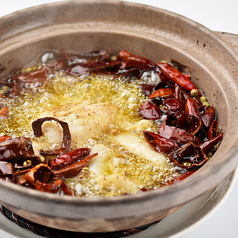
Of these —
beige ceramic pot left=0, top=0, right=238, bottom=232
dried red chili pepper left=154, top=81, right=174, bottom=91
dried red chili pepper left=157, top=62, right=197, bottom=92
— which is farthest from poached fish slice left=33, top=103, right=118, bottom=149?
beige ceramic pot left=0, top=0, right=238, bottom=232

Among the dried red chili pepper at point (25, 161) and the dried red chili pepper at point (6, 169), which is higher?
the dried red chili pepper at point (25, 161)

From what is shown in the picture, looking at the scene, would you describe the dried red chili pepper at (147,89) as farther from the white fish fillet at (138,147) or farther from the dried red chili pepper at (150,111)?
the white fish fillet at (138,147)

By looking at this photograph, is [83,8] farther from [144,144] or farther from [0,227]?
[0,227]

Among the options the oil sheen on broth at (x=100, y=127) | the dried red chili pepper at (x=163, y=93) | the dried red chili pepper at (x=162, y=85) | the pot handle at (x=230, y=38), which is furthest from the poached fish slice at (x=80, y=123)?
the pot handle at (x=230, y=38)

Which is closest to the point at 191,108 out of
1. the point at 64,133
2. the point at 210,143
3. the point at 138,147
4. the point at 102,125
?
the point at 210,143

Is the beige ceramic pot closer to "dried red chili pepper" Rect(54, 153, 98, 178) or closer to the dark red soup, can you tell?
the dark red soup

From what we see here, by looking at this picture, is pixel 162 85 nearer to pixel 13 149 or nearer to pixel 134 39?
pixel 134 39
